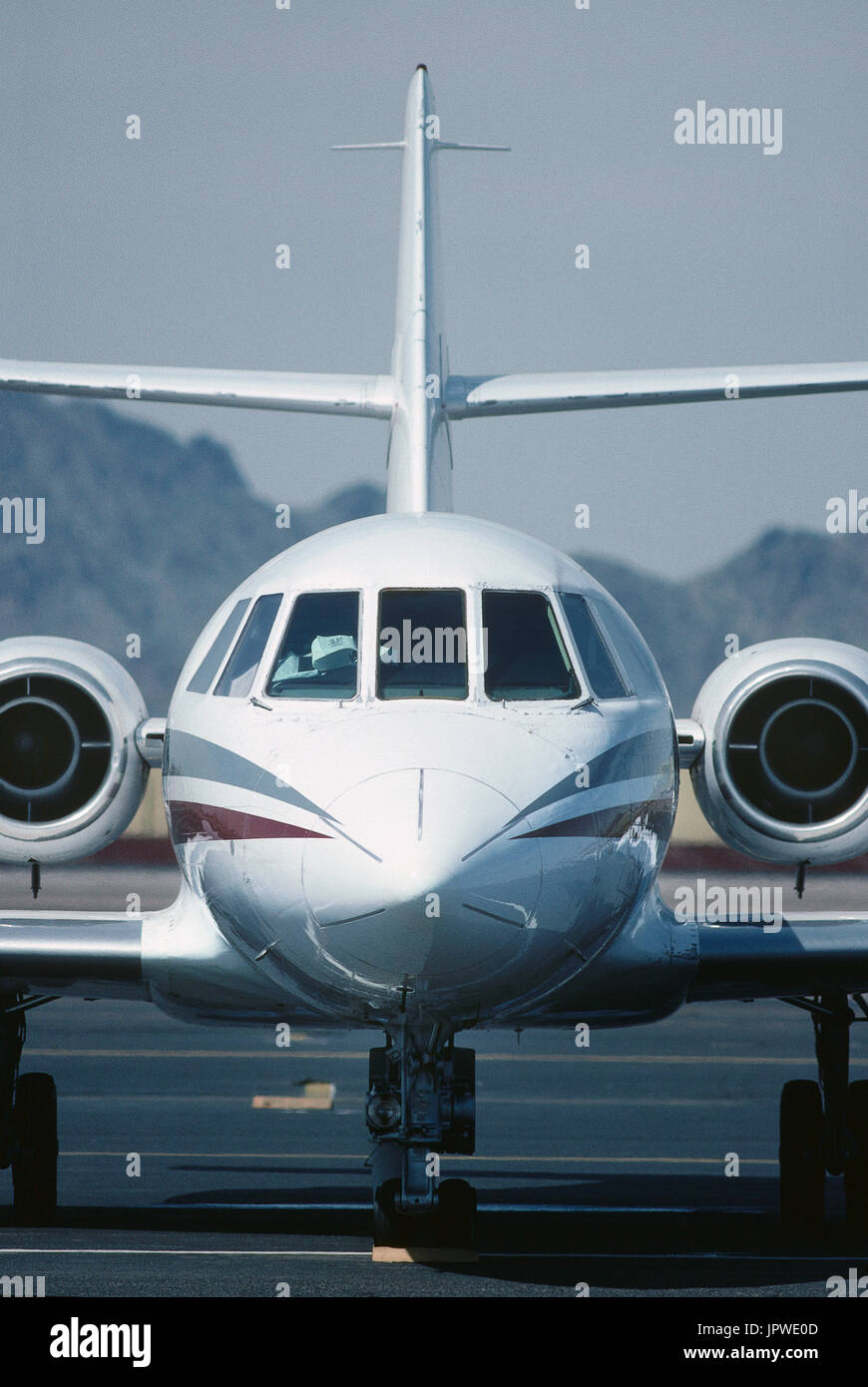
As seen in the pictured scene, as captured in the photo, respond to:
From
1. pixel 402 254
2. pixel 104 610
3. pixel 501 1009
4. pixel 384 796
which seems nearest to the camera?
pixel 384 796

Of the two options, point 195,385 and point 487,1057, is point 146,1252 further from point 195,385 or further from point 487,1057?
point 487,1057

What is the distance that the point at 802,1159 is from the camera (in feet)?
39.9

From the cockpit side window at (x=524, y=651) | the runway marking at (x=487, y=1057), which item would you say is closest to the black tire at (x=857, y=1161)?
the cockpit side window at (x=524, y=651)

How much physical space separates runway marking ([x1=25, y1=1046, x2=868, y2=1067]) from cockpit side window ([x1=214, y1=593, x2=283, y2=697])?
13.5 meters

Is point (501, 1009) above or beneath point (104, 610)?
beneath

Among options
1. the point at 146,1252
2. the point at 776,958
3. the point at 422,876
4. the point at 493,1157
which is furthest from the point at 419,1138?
the point at 493,1157

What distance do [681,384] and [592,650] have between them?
4056 millimetres

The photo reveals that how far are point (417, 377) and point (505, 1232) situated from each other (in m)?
5.97

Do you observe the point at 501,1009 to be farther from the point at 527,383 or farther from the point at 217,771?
the point at 527,383

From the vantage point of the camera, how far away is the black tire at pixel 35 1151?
11.9m

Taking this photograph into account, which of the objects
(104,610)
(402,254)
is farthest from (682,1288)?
(104,610)

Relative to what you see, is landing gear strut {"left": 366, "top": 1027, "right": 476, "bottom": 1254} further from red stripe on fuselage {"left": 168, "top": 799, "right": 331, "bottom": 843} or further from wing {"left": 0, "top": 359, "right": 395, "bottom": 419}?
wing {"left": 0, "top": 359, "right": 395, "bottom": 419}

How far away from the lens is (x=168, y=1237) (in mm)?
11031

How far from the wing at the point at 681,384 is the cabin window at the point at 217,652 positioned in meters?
4.01
